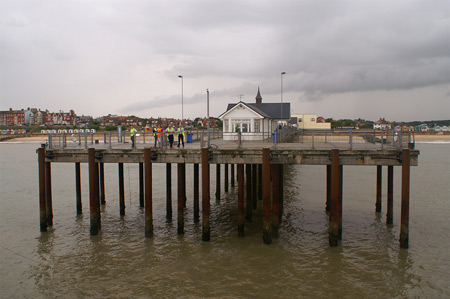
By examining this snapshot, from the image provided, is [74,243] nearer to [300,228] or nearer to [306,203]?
[300,228]

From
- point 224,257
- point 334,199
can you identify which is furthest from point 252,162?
point 224,257

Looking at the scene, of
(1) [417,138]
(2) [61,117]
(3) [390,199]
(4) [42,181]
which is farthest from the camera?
(2) [61,117]

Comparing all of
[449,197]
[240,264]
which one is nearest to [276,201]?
[240,264]

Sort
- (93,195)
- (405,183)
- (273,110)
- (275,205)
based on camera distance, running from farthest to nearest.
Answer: (273,110) → (93,195) → (275,205) → (405,183)

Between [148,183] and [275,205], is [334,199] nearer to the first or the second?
[275,205]

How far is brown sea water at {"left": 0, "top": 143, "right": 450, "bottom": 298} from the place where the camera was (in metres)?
10.6

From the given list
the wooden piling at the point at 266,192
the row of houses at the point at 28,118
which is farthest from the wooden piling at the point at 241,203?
the row of houses at the point at 28,118

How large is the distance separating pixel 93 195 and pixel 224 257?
599 cm

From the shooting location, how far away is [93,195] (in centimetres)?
1442

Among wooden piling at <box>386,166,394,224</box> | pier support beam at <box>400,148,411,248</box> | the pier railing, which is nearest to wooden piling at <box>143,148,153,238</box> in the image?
the pier railing

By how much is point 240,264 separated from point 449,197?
17.7 m

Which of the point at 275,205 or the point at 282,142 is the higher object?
the point at 282,142

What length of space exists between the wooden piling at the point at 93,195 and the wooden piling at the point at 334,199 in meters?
9.28

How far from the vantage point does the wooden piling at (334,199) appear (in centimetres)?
1252
